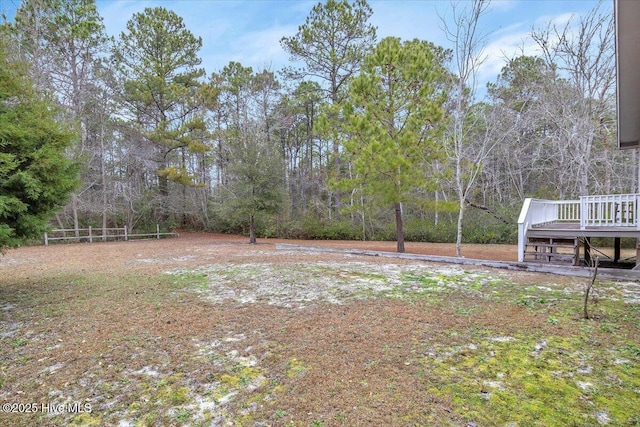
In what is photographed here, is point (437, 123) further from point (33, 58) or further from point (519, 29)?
point (33, 58)

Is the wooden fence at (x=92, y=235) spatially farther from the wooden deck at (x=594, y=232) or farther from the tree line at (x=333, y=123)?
the wooden deck at (x=594, y=232)

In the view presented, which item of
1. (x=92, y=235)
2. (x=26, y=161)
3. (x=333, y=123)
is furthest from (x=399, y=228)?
(x=92, y=235)

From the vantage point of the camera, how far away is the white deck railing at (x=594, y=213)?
7223 mm

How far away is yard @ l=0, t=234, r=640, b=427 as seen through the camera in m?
2.29

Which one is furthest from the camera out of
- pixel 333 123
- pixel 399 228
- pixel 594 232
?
pixel 333 123

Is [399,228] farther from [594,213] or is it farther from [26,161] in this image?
[26,161]

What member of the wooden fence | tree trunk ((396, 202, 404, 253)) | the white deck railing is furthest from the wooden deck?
the wooden fence

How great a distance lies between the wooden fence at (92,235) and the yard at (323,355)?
1269 centimetres

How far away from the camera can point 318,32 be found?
1831 cm

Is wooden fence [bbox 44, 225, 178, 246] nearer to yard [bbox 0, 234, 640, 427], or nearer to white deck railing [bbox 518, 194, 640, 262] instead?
yard [bbox 0, 234, 640, 427]

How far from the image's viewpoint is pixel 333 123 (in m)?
14.2

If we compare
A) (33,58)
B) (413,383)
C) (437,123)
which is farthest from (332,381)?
(33,58)

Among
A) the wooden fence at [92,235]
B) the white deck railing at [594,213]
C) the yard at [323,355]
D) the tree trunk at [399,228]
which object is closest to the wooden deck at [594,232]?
the white deck railing at [594,213]

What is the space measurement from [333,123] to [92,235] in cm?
1474
